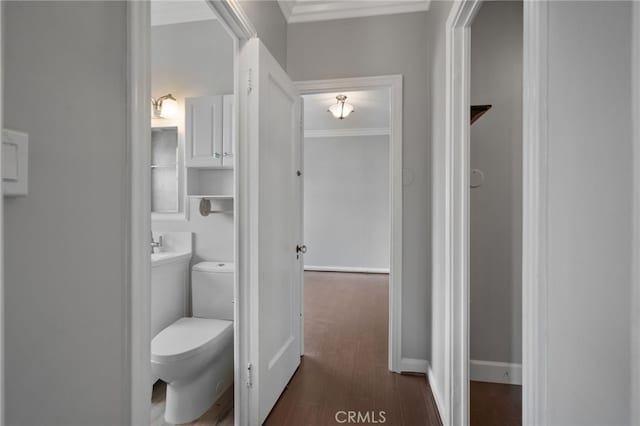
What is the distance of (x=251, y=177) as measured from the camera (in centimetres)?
164

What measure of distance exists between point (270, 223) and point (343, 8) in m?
1.71

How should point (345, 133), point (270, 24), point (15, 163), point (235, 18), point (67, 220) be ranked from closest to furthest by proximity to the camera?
point (15, 163) < point (67, 220) < point (235, 18) < point (270, 24) < point (345, 133)

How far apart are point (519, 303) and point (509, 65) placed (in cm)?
163

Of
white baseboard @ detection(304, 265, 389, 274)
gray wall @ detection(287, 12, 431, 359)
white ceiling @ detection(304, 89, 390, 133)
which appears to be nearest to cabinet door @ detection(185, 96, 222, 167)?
gray wall @ detection(287, 12, 431, 359)

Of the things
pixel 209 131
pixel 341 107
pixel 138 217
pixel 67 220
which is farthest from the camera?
pixel 341 107

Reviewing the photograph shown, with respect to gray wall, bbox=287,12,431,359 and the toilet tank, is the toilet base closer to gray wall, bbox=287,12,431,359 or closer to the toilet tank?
the toilet tank

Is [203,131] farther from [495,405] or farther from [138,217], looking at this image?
Result: [495,405]

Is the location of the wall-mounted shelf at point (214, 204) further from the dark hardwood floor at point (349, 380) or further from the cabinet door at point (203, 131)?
the dark hardwood floor at point (349, 380)

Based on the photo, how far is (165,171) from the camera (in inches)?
98.2

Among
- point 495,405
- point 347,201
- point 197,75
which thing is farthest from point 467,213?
point 347,201

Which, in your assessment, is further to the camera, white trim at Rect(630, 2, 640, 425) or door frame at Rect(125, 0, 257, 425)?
door frame at Rect(125, 0, 257, 425)

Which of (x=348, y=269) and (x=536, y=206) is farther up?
(x=536, y=206)

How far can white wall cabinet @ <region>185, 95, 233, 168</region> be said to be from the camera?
226 centimetres

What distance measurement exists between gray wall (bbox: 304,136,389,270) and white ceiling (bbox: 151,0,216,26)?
12.3 ft
